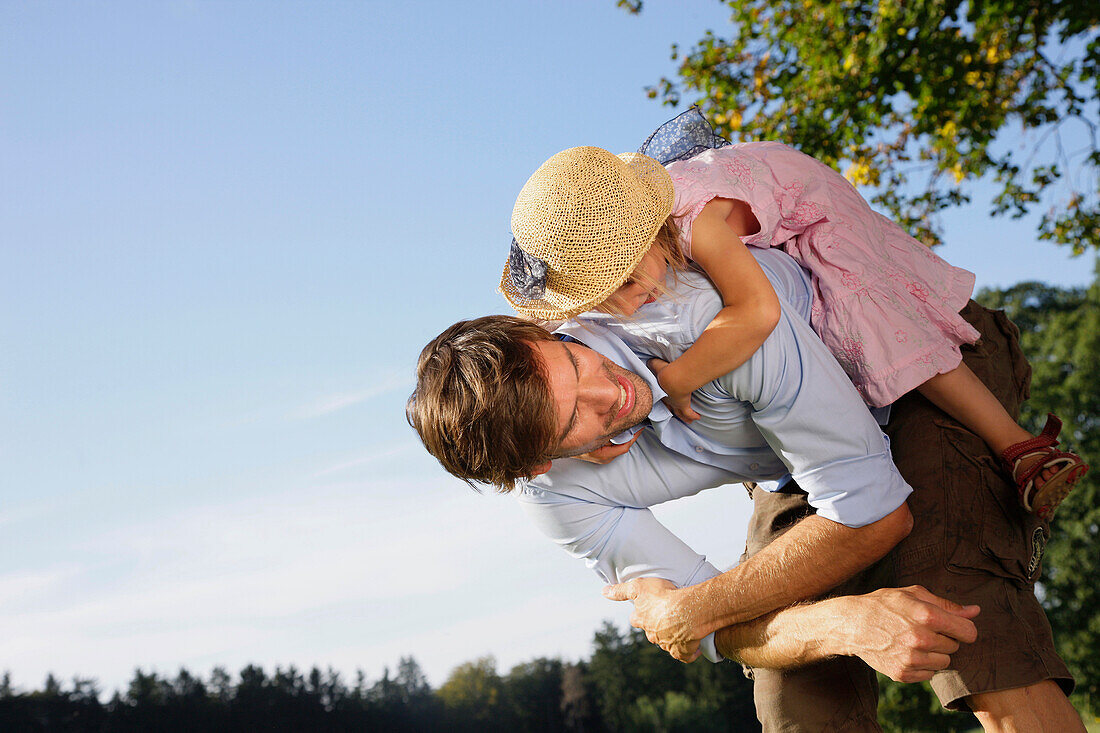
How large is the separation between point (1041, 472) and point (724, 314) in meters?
0.79

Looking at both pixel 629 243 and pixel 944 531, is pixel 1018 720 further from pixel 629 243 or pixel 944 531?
pixel 629 243

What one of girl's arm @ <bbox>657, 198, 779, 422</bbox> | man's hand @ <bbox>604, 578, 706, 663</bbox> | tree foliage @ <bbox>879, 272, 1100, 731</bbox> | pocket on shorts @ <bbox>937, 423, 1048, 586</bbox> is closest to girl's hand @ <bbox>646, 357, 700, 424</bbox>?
girl's arm @ <bbox>657, 198, 779, 422</bbox>

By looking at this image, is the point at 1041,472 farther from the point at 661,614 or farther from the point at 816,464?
the point at 661,614

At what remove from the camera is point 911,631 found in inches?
68.4

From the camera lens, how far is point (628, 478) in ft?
7.77

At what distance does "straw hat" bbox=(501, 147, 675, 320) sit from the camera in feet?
6.40

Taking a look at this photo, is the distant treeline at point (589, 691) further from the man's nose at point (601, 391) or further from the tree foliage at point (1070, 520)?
the man's nose at point (601, 391)

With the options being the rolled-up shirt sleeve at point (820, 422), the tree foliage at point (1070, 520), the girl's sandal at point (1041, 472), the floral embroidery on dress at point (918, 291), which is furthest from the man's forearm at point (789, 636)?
the tree foliage at point (1070, 520)

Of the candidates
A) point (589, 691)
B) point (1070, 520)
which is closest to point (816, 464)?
point (589, 691)

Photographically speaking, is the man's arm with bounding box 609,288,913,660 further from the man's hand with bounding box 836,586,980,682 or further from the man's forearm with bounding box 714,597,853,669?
the man's hand with bounding box 836,586,980,682

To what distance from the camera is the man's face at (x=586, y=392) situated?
202cm

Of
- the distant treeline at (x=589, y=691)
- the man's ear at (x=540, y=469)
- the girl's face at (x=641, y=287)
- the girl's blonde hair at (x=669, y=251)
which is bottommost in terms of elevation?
the distant treeline at (x=589, y=691)

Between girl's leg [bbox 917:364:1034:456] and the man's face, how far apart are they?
26.5 inches

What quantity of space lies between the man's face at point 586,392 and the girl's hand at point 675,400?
46 mm
